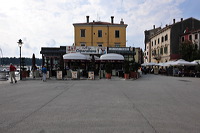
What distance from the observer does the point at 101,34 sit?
34.8 meters

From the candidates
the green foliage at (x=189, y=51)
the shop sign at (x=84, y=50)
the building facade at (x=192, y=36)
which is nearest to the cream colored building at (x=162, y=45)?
the building facade at (x=192, y=36)

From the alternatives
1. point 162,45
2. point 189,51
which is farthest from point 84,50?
point 162,45

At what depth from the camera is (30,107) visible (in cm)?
598

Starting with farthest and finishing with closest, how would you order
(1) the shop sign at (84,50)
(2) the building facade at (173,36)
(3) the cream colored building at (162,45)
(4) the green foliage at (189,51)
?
(3) the cream colored building at (162,45)
(2) the building facade at (173,36)
(4) the green foliage at (189,51)
(1) the shop sign at (84,50)

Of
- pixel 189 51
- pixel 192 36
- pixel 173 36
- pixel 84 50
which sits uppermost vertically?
pixel 173 36

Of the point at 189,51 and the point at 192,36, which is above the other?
the point at 192,36

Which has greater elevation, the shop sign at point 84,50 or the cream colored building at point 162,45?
the cream colored building at point 162,45

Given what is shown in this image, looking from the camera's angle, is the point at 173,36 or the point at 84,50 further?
the point at 173,36

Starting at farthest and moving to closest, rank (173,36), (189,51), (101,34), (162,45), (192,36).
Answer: (162,45), (173,36), (192,36), (101,34), (189,51)

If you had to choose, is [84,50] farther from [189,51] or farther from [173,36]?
[173,36]

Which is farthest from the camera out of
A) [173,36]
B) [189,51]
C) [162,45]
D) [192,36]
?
[162,45]

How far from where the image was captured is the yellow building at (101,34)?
34.2m

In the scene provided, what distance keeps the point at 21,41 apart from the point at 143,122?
17.5 m

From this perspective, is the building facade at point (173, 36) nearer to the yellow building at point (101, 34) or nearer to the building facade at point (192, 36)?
the building facade at point (192, 36)
